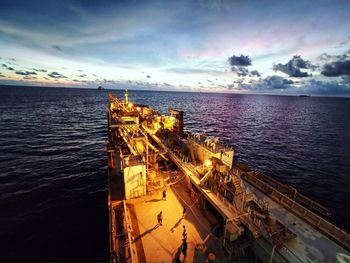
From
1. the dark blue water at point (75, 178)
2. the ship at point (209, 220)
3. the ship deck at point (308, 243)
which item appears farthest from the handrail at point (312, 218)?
the dark blue water at point (75, 178)

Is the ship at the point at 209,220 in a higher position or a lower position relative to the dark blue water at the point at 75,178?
higher

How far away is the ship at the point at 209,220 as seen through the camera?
1415 cm

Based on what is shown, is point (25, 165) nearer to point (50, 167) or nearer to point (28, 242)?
point (50, 167)

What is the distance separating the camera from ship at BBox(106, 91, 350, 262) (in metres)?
14.1

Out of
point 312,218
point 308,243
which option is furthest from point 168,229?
point 312,218

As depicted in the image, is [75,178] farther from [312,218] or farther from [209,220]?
[312,218]

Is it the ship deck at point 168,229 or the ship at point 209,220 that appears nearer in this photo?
the ship at point 209,220

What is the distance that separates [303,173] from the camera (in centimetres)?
3884

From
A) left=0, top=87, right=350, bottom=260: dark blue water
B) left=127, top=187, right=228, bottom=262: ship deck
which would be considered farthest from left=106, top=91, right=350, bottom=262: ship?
left=0, top=87, right=350, bottom=260: dark blue water

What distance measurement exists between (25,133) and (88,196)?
4418 centimetres

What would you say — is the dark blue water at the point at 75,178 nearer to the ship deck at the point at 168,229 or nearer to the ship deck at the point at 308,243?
the ship deck at the point at 168,229

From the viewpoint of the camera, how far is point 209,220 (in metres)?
18.2

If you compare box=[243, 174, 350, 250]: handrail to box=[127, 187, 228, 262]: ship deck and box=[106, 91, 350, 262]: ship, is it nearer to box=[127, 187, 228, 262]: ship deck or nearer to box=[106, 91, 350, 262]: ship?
box=[106, 91, 350, 262]: ship

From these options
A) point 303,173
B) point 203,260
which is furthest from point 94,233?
point 303,173
